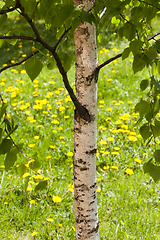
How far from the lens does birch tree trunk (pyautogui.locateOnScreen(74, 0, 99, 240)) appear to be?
130 centimetres

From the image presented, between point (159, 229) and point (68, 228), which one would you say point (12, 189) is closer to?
point (68, 228)

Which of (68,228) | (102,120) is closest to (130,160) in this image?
(102,120)

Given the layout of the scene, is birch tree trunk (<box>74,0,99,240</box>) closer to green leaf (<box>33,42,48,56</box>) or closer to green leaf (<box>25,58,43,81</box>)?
green leaf (<box>33,42,48,56</box>)

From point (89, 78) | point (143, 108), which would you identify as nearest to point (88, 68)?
point (89, 78)

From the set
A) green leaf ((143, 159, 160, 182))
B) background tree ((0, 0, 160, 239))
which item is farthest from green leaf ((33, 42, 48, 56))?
green leaf ((143, 159, 160, 182))

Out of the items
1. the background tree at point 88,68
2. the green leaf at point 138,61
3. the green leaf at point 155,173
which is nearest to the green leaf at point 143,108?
the background tree at point 88,68

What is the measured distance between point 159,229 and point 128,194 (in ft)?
1.37

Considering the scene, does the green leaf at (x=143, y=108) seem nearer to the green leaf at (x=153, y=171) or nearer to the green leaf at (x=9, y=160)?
the green leaf at (x=153, y=171)

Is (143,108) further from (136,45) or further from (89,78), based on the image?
(89,78)

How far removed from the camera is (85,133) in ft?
4.60

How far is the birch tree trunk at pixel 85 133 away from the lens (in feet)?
4.28

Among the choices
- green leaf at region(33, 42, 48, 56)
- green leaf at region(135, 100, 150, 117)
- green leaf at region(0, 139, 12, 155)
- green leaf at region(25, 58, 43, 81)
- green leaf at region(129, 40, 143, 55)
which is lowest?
green leaf at region(0, 139, 12, 155)

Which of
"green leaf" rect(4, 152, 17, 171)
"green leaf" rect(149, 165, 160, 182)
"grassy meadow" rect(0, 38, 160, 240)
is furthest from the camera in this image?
"grassy meadow" rect(0, 38, 160, 240)

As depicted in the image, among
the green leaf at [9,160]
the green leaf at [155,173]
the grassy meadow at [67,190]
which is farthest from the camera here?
the grassy meadow at [67,190]
